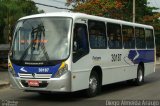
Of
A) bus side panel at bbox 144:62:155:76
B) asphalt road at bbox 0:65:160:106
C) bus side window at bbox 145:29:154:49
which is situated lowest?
asphalt road at bbox 0:65:160:106

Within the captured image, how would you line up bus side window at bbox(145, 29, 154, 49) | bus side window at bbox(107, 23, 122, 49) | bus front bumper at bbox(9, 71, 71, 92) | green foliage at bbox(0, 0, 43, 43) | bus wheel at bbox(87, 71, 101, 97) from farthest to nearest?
green foliage at bbox(0, 0, 43, 43) < bus side window at bbox(145, 29, 154, 49) < bus side window at bbox(107, 23, 122, 49) < bus wheel at bbox(87, 71, 101, 97) < bus front bumper at bbox(9, 71, 71, 92)

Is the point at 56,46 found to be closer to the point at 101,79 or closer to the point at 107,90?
the point at 101,79

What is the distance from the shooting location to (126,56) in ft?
56.7

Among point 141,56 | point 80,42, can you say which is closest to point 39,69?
point 80,42

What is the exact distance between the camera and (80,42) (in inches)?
528

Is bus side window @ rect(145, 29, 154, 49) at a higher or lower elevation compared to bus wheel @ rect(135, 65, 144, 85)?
higher

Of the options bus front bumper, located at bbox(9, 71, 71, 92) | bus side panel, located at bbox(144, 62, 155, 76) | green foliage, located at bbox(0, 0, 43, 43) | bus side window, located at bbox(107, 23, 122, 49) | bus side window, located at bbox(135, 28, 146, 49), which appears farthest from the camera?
green foliage, located at bbox(0, 0, 43, 43)

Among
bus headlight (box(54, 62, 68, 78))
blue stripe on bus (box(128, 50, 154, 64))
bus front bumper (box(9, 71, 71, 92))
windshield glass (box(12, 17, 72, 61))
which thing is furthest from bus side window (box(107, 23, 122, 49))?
bus front bumper (box(9, 71, 71, 92))

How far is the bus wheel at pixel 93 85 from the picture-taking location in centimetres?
1402

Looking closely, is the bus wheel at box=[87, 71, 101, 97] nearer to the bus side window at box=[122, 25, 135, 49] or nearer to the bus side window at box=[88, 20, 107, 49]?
the bus side window at box=[88, 20, 107, 49]

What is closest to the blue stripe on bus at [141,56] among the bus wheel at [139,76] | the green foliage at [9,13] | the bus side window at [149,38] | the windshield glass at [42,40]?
the bus side window at [149,38]

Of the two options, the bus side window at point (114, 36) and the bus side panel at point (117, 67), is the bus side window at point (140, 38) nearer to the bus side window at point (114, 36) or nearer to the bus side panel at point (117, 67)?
the bus side panel at point (117, 67)

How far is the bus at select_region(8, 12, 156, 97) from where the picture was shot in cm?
1264

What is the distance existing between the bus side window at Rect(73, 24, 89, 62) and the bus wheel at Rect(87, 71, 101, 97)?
0.97m
